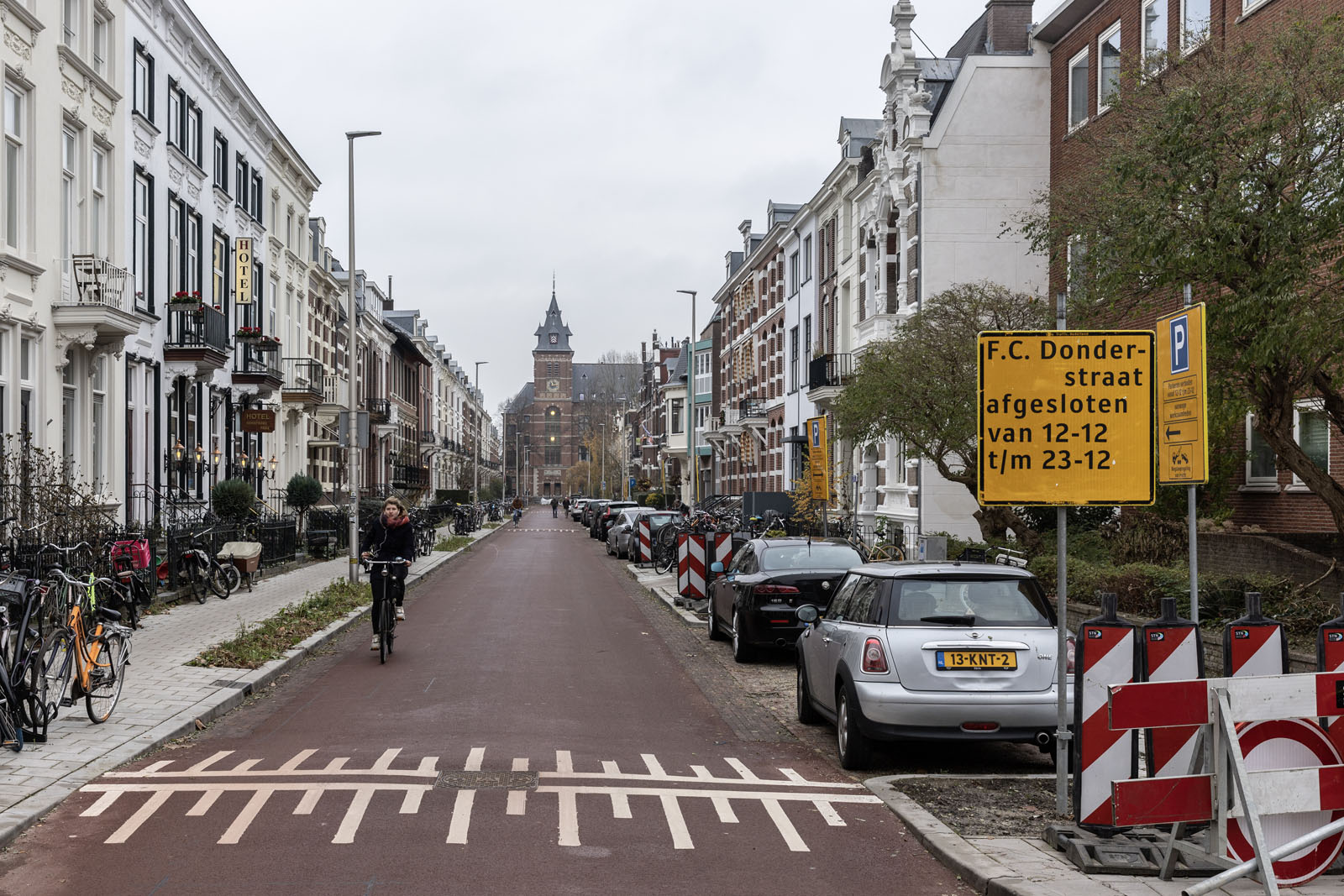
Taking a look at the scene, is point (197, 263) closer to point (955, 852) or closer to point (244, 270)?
point (244, 270)

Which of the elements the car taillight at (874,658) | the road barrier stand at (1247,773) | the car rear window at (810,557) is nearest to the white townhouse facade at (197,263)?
the car rear window at (810,557)

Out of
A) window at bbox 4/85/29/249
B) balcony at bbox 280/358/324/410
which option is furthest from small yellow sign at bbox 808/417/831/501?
balcony at bbox 280/358/324/410

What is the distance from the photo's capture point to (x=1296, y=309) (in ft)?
38.7

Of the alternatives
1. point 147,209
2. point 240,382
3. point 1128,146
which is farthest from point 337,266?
point 1128,146

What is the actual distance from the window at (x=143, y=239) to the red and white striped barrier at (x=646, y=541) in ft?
45.6

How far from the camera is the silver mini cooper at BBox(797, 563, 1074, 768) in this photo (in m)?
8.49

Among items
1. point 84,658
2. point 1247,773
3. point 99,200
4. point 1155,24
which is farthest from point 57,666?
Result: point 1155,24

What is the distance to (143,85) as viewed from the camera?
24.7 metres

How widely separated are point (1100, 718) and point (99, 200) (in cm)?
2020

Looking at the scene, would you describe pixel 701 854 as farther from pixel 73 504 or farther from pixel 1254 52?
pixel 73 504

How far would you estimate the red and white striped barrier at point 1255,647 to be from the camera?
654cm

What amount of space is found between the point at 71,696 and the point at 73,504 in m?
8.25

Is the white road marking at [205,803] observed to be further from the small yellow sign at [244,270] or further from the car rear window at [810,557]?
the small yellow sign at [244,270]

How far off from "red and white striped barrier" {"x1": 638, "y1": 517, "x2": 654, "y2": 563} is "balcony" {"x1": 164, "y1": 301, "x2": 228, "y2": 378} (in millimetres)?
11711
